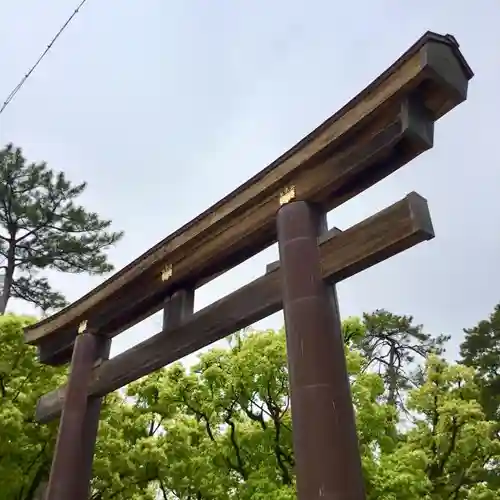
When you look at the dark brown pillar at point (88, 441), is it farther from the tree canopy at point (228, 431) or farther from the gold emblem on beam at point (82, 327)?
the tree canopy at point (228, 431)

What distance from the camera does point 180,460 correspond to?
1256 cm

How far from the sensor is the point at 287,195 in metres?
6.13

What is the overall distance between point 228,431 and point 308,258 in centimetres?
880

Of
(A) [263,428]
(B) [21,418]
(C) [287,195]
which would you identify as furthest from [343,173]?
(B) [21,418]

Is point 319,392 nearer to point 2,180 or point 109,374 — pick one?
point 109,374

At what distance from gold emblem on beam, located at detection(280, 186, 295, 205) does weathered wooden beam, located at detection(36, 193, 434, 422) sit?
670mm

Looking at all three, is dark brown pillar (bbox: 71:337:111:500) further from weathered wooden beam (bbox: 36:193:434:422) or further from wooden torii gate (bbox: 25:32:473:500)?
weathered wooden beam (bbox: 36:193:434:422)

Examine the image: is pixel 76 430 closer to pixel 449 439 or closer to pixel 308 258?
pixel 308 258

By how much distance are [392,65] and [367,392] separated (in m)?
8.73

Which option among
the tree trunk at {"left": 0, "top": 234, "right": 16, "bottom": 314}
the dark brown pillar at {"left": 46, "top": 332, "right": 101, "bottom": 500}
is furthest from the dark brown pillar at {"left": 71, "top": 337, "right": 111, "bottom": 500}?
the tree trunk at {"left": 0, "top": 234, "right": 16, "bottom": 314}

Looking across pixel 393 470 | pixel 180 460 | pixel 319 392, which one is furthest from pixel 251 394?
pixel 319 392

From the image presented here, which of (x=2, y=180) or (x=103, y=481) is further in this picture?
(x=2, y=180)

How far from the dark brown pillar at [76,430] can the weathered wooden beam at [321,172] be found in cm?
71

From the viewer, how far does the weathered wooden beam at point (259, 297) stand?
5020mm
